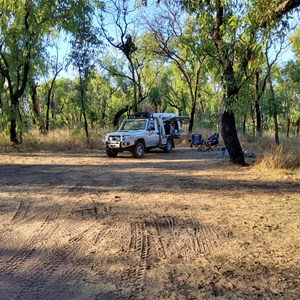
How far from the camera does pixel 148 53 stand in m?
31.2

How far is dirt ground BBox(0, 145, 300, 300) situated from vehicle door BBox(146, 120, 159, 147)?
9.00 meters

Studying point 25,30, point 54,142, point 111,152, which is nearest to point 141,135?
point 111,152

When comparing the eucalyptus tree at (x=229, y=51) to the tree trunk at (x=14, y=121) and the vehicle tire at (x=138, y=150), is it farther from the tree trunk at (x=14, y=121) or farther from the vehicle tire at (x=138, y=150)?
the tree trunk at (x=14, y=121)

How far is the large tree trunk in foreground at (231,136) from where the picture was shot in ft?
40.5

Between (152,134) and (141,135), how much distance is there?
1.31 meters

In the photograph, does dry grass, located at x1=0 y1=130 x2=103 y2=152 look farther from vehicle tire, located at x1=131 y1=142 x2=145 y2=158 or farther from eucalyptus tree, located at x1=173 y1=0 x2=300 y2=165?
eucalyptus tree, located at x1=173 y1=0 x2=300 y2=165

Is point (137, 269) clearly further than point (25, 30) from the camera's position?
No

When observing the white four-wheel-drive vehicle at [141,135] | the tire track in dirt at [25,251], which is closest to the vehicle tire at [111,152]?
the white four-wheel-drive vehicle at [141,135]

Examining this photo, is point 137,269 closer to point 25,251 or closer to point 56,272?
point 56,272

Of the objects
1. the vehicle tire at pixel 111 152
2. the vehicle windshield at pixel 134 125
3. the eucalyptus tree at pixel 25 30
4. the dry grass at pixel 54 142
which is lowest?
the vehicle tire at pixel 111 152

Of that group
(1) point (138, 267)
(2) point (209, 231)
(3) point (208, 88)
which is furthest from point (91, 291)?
(3) point (208, 88)

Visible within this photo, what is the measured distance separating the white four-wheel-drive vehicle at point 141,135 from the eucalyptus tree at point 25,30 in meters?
6.28

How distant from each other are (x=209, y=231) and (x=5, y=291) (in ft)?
9.70

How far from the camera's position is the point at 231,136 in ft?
41.0
